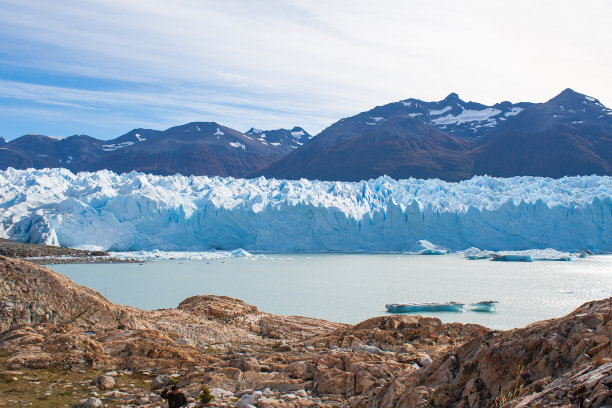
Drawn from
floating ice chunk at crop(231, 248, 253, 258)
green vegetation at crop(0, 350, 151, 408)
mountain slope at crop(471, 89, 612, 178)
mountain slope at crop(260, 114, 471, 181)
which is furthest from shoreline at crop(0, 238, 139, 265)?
mountain slope at crop(471, 89, 612, 178)

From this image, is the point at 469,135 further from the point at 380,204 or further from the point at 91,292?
the point at 91,292

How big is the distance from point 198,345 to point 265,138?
108511mm

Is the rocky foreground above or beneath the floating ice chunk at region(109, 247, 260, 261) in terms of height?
above

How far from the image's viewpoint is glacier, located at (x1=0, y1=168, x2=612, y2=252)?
31438 millimetres

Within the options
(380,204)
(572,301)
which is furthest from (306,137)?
(572,301)

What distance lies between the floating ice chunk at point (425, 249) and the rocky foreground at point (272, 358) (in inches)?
974

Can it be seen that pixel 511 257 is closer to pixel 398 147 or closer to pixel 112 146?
pixel 398 147

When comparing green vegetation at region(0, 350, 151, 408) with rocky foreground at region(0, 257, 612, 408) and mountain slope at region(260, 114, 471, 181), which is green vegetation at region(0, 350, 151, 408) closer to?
rocky foreground at region(0, 257, 612, 408)

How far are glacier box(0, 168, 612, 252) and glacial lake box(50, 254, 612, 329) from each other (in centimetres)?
285

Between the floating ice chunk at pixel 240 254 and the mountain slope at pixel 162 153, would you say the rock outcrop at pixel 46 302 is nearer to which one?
the floating ice chunk at pixel 240 254

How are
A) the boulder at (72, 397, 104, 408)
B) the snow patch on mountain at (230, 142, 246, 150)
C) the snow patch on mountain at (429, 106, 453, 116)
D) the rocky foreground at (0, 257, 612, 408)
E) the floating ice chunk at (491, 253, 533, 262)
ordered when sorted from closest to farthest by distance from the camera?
1. the rocky foreground at (0, 257, 612, 408)
2. the boulder at (72, 397, 104, 408)
3. the floating ice chunk at (491, 253, 533, 262)
4. the snow patch on mountain at (429, 106, 453, 116)
5. the snow patch on mountain at (230, 142, 246, 150)

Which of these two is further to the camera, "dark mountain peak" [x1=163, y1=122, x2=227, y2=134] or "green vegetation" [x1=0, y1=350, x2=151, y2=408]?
"dark mountain peak" [x1=163, y1=122, x2=227, y2=134]

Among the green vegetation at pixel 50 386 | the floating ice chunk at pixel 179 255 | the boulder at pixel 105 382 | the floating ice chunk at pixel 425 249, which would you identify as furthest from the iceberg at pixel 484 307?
the floating ice chunk at pixel 179 255

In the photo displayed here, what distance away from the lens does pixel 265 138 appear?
113625mm
